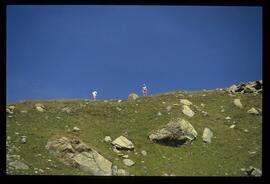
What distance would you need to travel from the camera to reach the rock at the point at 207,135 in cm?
2748

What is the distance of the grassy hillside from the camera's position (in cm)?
2378

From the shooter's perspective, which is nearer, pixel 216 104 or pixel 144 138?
pixel 144 138

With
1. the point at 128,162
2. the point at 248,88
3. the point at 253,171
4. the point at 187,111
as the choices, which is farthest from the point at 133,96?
the point at 253,171

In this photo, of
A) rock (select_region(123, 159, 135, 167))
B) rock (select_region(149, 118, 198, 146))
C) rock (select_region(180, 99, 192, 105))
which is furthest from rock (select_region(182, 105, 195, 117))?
rock (select_region(123, 159, 135, 167))

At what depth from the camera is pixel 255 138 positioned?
27.5 m

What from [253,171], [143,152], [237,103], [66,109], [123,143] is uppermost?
[237,103]

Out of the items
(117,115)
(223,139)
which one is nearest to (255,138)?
(223,139)

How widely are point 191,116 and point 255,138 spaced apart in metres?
4.15

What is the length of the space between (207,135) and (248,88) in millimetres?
7462

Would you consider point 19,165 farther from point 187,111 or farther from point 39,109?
point 187,111

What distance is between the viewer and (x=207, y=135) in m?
27.9

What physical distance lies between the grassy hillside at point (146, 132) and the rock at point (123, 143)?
0.35m
